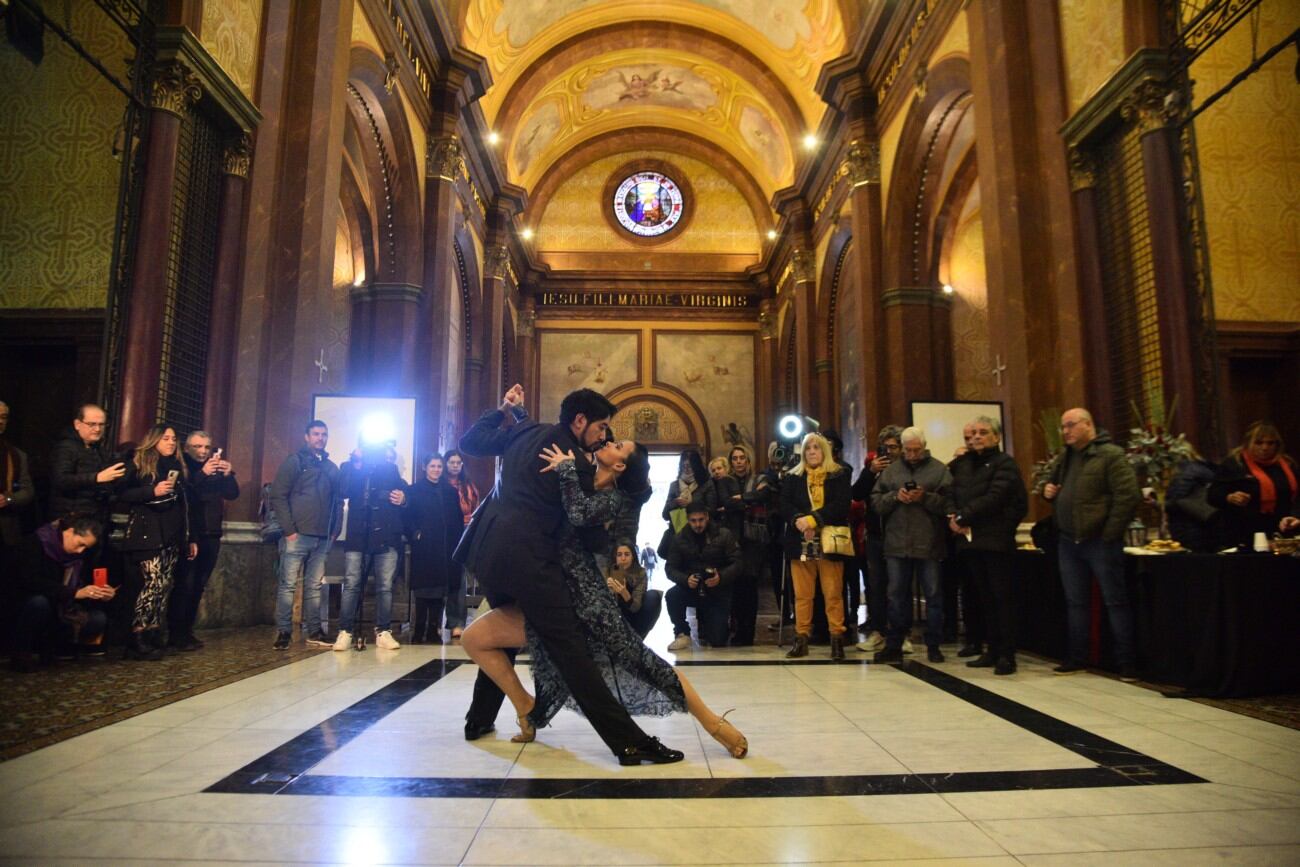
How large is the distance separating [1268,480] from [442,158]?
11477 millimetres

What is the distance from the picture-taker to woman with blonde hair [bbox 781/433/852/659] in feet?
18.1

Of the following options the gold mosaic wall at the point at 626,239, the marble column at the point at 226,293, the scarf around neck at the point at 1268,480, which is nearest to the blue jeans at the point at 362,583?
the marble column at the point at 226,293

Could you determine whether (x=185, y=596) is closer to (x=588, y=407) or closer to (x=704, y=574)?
(x=704, y=574)

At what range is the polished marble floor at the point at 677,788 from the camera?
6.85ft

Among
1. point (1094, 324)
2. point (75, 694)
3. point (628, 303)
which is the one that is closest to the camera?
point (75, 694)

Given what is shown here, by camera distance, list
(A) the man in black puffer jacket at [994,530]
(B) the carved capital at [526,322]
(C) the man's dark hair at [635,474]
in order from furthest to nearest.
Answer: (B) the carved capital at [526,322]
(A) the man in black puffer jacket at [994,530]
(C) the man's dark hair at [635,474]

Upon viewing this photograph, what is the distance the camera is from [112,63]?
7.71m

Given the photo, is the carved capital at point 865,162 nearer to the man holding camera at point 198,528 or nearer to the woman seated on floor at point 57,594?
the man holding camera at point 198,528

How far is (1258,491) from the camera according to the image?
4.96 meters

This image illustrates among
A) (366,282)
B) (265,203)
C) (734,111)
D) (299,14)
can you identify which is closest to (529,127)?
(734,111)

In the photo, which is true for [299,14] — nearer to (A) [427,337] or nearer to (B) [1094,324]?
(A) [427,337]

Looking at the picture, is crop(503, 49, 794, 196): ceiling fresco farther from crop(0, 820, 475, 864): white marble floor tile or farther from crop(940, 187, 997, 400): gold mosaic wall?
crop(0, 820, 475, 864): white marble floor tile

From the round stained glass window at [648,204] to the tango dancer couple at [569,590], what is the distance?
2012 cm

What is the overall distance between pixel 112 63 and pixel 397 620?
6049mm
